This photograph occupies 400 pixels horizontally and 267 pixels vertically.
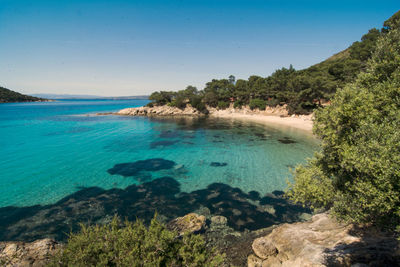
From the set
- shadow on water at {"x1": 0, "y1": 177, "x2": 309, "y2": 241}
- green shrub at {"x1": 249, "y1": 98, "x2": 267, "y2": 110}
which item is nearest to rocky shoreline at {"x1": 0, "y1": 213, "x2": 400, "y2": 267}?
shadow on water at {"x1": 0, "y1": 177, "x2": 309, "y2": 241}

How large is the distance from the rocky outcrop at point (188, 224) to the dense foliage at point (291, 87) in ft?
134

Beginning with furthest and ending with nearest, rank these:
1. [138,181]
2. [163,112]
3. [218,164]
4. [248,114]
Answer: [163,112] < [248,114] < [218,164] < [138,181]

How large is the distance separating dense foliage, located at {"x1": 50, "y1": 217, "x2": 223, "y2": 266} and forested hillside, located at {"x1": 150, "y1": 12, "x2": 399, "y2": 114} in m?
56.6

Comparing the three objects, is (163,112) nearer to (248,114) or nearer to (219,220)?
(248,114)

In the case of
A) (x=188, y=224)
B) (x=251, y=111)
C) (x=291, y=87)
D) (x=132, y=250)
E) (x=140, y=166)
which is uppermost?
(x=291, y=87)

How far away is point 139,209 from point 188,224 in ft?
17.9

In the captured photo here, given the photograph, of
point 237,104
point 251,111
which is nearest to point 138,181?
point 251,111

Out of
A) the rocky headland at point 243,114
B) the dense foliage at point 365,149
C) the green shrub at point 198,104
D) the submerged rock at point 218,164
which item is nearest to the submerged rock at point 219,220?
the dense foliage at point 365,149

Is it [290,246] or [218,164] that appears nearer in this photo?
[290,246]

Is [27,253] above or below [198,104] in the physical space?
below

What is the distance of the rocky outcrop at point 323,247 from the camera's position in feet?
24.3

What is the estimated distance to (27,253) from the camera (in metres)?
8.46

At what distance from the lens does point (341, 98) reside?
880cm

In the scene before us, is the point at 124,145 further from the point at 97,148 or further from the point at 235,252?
the point at 235,252
